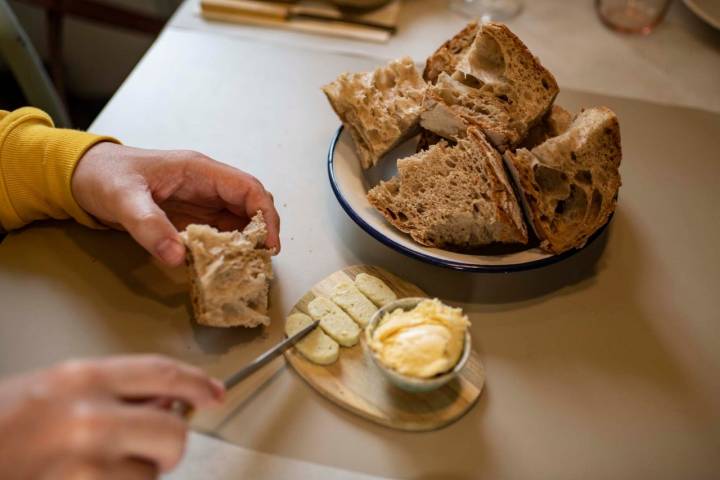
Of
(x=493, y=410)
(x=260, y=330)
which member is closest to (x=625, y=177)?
(x=493, y=410)

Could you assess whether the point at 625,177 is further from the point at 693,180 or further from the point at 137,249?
the point at 137,249

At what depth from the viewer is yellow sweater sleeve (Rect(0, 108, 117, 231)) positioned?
3.41 feet

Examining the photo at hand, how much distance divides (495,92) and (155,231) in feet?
2.08

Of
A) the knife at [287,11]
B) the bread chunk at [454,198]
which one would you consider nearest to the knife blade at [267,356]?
the bread chunk at [454,198]

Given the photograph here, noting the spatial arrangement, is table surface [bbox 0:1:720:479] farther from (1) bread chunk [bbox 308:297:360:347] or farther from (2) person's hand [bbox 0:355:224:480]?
(2) person's hand [bbox 0:355:224:480]

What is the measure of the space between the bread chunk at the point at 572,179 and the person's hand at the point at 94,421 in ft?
2.01

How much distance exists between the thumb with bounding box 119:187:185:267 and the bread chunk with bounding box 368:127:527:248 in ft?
1.11

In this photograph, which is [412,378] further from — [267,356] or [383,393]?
[267,356]

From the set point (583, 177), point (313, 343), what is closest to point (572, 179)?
point (583, 177)

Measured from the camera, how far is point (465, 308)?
3.45ft

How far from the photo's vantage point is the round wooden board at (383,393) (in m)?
0.88

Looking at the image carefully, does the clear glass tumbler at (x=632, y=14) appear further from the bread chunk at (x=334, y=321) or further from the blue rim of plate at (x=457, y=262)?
the bread chunk at (x=334, y=321)

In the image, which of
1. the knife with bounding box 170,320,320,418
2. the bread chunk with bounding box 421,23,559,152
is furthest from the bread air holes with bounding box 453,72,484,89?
the knife with bounding box 170,320,320,418

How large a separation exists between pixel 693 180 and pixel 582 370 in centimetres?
60
